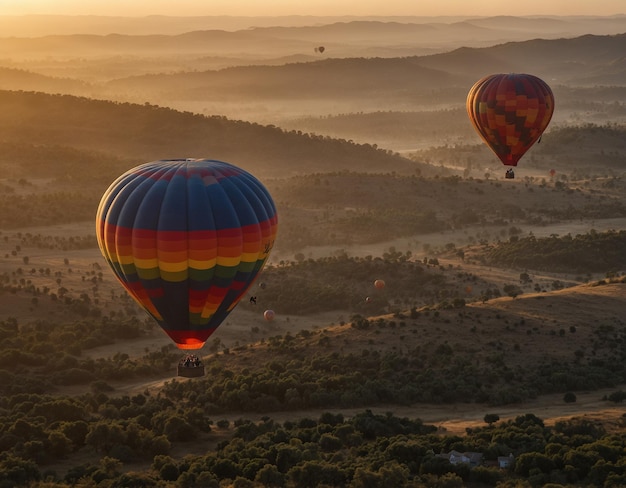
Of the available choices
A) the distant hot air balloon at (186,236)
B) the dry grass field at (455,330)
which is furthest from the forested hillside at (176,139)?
the distant hot air balloon at (186,236)

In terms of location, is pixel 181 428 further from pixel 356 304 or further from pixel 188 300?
pixel 356 304

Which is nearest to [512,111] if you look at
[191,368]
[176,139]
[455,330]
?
[455,330]

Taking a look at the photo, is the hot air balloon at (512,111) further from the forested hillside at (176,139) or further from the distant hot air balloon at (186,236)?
the forested hillside at (176,139)

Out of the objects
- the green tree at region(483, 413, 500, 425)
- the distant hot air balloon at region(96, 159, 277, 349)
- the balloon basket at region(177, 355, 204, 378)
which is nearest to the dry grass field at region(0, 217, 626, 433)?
the green tree at region(483, 413, 500, 425)

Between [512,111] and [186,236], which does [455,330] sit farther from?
[512,111]

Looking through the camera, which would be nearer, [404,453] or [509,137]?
[404,453]

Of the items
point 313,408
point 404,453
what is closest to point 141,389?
point 313,408

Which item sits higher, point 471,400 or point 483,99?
point 483,99

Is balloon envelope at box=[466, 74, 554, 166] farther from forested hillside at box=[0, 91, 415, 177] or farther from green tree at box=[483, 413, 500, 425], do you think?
forested hillside at box=[0, 91, 415, 177]
